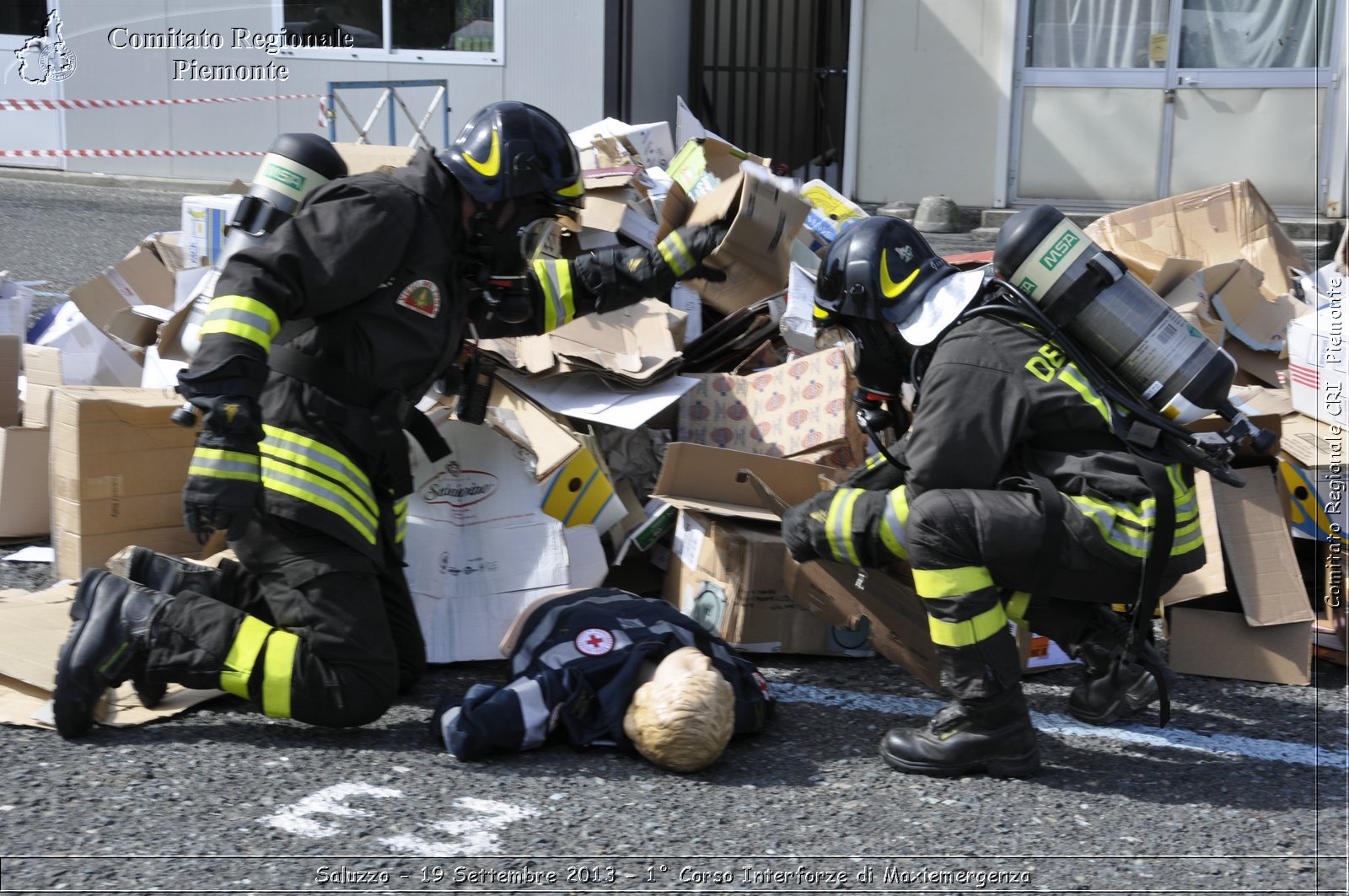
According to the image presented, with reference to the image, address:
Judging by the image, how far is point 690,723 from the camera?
297 cm

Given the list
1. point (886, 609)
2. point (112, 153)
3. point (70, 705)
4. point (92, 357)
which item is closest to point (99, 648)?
point (70, 705)

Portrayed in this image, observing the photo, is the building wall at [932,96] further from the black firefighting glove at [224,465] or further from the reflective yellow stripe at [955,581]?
the black firefighting glove at [224,465]

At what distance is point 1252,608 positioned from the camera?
379 centimetres

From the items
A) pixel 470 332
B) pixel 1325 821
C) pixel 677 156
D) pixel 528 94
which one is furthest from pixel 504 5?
pixel 1325 821

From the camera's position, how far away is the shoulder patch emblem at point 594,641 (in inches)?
126

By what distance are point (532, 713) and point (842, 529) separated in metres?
0.93

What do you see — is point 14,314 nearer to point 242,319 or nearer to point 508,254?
point 508,254

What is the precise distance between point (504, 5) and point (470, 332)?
8005mm

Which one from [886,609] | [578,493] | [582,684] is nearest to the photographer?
[582,684]

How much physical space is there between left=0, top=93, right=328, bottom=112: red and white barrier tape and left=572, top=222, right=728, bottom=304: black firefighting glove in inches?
333

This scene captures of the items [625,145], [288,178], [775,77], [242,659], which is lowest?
[242,659]

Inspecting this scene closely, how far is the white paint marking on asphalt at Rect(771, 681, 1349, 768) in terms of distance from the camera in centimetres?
332

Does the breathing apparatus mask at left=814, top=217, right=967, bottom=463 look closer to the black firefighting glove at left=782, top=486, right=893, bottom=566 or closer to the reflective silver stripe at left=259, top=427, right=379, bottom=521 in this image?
the black firefighting glove at left=782, top=486, right=893, bottom=566

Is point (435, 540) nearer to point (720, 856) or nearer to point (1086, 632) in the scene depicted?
point (720, 856)
